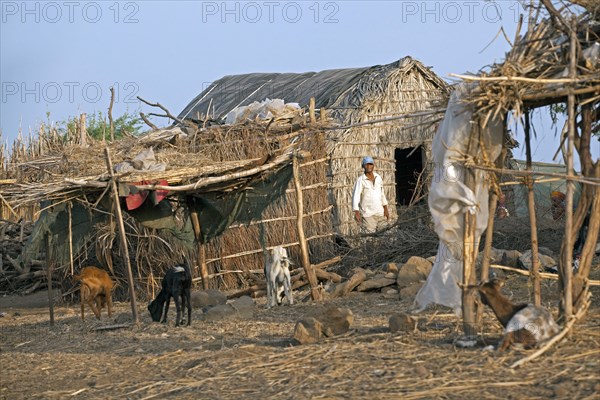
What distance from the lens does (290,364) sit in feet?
23.2

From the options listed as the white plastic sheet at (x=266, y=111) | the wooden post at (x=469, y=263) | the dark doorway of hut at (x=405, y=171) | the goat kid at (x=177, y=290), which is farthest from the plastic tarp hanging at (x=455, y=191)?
the dark doorway of hut at (x=405, y=171)

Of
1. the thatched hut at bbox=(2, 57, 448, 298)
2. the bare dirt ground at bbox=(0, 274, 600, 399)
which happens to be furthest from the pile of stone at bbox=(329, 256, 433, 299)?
the bare dirt ground at bbox=(0, 274, 600, 399)

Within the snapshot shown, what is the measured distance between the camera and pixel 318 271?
13797mm

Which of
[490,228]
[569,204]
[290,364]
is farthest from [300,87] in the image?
[569,204]

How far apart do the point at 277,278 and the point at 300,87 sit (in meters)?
7.58

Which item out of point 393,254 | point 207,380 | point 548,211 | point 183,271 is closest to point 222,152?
point 393,254

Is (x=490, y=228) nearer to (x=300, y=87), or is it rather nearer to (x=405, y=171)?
(x=300, y=87)

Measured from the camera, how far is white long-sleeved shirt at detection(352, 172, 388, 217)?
14859 millimetres

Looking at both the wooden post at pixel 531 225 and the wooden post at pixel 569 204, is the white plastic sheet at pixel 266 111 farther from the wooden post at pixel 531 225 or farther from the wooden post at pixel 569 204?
the wooden post at pixel 569 204

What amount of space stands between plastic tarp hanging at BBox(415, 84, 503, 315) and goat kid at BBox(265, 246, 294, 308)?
468cm

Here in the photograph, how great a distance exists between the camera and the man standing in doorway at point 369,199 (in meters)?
14.9

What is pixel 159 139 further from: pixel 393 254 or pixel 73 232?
pixel 393 254

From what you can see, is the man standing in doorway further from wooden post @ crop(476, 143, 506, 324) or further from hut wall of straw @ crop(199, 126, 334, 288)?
wooden post @ crop(476, 143, 506, 324)

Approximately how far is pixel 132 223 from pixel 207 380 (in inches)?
310
